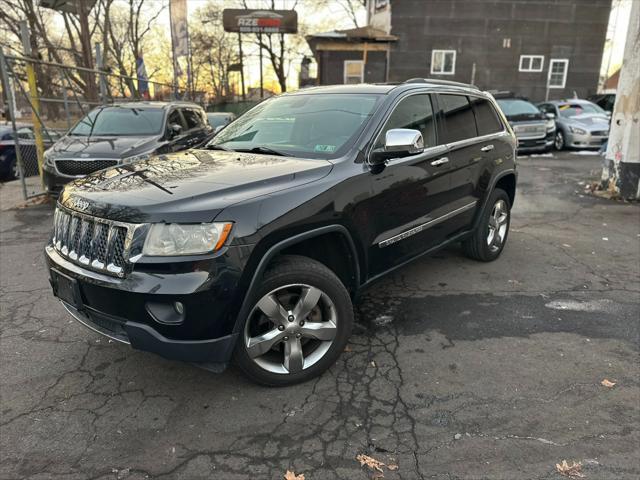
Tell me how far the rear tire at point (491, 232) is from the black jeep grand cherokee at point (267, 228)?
0.93 m

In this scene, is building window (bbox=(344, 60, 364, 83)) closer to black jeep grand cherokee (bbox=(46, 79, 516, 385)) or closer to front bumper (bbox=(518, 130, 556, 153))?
front bumper (bbox=(518, 130, 556, 153))

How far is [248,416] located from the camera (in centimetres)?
272

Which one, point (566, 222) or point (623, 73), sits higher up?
point (623, 73)

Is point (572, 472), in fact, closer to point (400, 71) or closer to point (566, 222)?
point (566, 222)

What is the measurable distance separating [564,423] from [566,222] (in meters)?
5.30

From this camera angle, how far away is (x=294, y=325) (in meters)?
2.84

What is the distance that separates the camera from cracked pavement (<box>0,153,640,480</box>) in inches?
94.1

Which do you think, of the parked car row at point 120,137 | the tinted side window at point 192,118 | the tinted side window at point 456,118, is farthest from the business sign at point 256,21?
the tinted side window at point 456,118

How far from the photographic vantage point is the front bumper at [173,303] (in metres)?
2.39

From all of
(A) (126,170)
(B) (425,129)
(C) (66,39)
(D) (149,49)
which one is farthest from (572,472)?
(D) (149,49)

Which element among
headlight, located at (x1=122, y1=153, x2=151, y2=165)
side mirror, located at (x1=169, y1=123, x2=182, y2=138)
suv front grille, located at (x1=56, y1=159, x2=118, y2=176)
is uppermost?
side mirror, located at (x1=169, y1=123, x2=182, y2=138)

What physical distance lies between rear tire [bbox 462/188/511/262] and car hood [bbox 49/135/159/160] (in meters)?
5.50

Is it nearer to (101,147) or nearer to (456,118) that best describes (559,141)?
(456,118)

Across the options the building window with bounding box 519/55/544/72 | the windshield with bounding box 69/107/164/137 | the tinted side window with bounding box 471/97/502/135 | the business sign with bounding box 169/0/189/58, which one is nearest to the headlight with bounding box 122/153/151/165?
the windshield with bounding box 69/107/164/137
